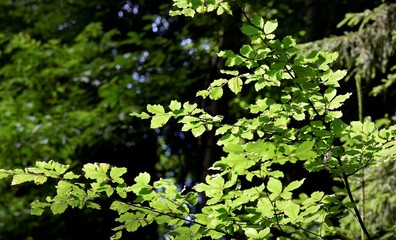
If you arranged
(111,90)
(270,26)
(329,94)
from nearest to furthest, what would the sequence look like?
(270,26)
(329,94)
(111,90)

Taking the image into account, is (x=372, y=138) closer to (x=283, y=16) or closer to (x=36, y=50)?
(x=283, y=16)

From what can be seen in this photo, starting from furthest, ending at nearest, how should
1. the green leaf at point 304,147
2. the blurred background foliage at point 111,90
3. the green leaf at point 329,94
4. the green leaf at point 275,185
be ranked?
the blurred background foliage at point 111,90 < the green leaf at point 329,94 < the green leaf at point 275,185 < the green leaf at point 304,147

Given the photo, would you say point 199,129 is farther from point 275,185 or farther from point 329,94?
point 329,94

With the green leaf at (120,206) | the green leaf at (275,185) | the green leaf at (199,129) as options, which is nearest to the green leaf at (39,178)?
the green leaf at (120,206)

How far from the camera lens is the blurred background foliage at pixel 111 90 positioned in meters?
5.22

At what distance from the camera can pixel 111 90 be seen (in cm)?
570

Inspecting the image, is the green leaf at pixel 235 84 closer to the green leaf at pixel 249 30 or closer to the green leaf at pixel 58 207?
the green leaf at pixel 249 30

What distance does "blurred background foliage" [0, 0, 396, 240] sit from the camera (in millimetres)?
5219

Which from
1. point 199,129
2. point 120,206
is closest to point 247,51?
point 199,129

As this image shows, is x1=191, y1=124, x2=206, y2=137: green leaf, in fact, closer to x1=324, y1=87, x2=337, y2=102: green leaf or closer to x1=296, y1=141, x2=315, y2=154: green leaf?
x1=296, y1=141, x2=315, y2=154: green leaf

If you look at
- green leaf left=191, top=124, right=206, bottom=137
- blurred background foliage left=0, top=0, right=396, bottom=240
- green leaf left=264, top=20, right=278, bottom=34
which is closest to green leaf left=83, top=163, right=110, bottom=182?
green leaf left=191, top=124, right=206, bottom=137

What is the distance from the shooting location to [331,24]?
18.2ft

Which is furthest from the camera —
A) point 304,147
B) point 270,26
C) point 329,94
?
point 329,94

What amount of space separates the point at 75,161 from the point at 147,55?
172cm
